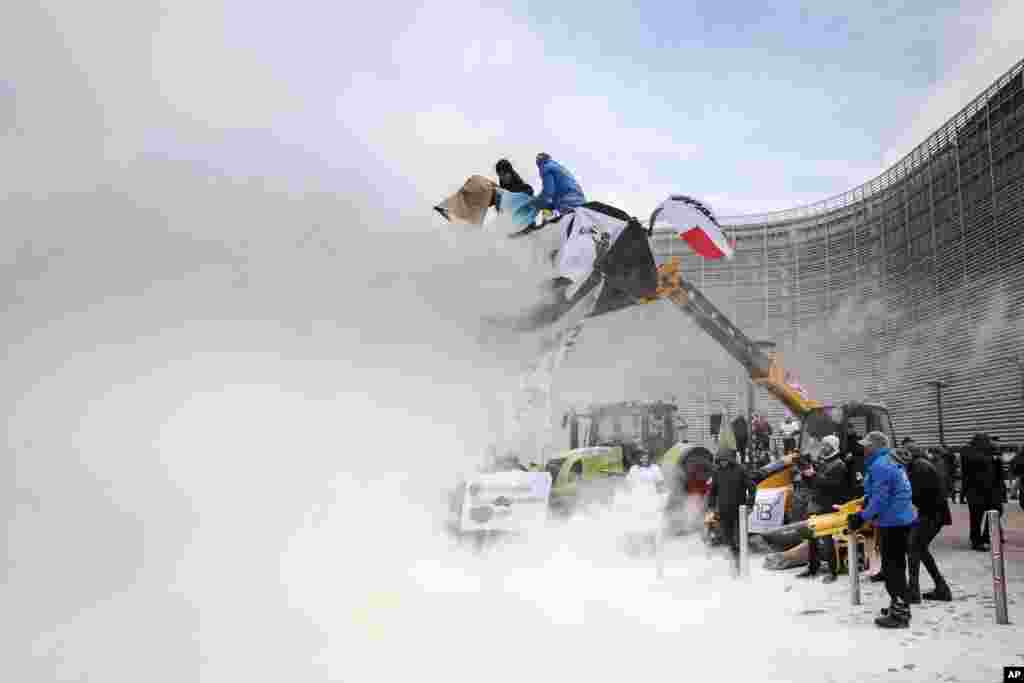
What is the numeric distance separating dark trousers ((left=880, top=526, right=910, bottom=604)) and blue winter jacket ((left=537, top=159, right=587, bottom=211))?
12.2 feet

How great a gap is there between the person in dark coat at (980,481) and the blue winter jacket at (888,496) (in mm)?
5011

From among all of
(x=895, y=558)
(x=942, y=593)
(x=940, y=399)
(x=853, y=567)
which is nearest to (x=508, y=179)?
(x=895, y=558)

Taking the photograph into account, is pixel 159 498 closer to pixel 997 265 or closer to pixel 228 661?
pixel 228 661

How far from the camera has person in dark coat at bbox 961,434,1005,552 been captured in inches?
386

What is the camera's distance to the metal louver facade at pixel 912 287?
18141 mm

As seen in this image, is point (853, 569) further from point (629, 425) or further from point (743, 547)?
point (629, 425)

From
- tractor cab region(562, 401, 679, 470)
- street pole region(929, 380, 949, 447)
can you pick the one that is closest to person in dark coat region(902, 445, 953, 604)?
tractor cab region(562, 401, 679, 470)

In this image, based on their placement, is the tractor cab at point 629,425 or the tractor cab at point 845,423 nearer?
the tractor cab at point 845,423

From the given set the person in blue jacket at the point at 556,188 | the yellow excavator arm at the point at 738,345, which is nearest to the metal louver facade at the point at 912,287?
the yellow excavator arm at the point at 738,345

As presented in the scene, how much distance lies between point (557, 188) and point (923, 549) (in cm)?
472

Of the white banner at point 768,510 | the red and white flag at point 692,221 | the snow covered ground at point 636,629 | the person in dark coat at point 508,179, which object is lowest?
the snow covered ground at point 636,629

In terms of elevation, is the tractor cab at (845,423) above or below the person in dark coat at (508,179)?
below

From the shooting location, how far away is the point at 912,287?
72.6ft

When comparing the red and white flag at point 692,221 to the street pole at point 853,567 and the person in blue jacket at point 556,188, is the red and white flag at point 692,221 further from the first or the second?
the street pole at point 853,567
